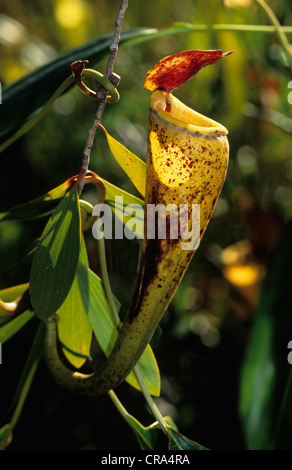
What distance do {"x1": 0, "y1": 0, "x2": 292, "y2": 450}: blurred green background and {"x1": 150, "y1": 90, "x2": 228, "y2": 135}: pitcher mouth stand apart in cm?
45

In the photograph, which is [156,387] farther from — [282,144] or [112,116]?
[282,144]

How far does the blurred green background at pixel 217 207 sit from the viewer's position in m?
0.91

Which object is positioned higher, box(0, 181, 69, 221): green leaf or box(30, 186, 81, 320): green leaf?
box(0, 181, 69, 221): green leaf

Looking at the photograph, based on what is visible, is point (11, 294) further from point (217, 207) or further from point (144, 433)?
point (217, 207)

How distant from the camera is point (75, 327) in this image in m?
0.42

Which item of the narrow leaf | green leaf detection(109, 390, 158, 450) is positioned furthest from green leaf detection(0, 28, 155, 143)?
green leaf detection(109, 390, 158, 450)

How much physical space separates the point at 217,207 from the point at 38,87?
0.67 metres

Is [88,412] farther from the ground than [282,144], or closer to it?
closer to it

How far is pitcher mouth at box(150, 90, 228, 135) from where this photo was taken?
0.32 m

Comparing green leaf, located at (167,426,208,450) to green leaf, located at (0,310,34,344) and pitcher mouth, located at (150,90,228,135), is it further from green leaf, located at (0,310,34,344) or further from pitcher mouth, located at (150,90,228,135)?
pitcher mouth, located at (150,90,228,135)

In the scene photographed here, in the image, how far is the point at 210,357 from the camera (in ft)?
3.24

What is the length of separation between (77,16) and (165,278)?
93 cm

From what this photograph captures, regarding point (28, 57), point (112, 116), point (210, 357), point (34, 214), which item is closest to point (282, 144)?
point (112, 116)

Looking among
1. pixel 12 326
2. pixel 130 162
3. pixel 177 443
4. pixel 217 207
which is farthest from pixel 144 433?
pixel 217 207
